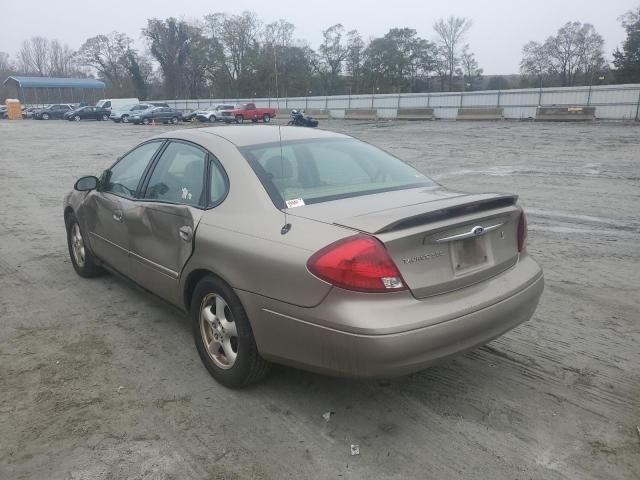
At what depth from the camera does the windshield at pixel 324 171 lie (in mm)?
3299

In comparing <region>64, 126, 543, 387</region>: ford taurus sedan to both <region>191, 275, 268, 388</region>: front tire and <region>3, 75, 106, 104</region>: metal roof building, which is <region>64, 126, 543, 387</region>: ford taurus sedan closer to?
<region>191, 275, 268, 388</region>: front tire

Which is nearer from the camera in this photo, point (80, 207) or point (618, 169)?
point (80, 207)

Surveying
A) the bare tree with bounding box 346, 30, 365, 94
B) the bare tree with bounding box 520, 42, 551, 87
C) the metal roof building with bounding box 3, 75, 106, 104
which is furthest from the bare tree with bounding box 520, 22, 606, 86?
the metal roof building with bounding box 3, 75, 106, 104

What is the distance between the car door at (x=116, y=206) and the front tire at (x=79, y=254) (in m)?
0.23

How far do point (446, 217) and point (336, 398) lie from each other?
1.28 metres

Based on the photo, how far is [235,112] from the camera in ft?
141

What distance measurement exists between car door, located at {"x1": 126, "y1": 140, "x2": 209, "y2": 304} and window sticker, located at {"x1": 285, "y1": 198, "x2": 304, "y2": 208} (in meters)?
0.68

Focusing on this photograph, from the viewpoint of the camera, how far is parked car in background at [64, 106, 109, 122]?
52.8m

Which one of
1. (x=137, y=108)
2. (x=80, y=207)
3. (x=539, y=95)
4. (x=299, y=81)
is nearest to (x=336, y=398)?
(x=80, y=207)

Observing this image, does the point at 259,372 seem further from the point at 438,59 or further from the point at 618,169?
the point at 438,59

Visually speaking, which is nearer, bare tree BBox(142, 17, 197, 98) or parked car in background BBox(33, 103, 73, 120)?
parked car in background BBox(33, 103, 73, 120)

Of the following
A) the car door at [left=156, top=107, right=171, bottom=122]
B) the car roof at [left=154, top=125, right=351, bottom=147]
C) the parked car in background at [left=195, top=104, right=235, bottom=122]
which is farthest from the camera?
the car door at [left=156, top=107, right=171, bottom=122]

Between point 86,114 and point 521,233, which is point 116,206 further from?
point 86,114

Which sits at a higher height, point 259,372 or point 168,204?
point 168,204
